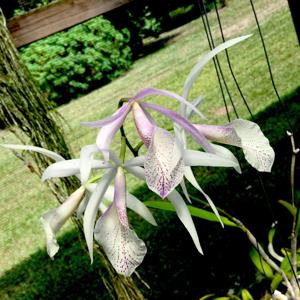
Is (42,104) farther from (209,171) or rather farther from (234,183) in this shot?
(209,171)

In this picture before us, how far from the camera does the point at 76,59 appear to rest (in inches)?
398

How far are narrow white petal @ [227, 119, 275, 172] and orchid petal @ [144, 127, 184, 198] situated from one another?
0.41 feet

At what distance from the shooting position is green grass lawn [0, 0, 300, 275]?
15.3ft

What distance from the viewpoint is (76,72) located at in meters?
10.3

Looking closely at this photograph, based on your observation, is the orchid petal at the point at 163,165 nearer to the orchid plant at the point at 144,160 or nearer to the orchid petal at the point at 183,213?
the orchid plant at the point at 144,160

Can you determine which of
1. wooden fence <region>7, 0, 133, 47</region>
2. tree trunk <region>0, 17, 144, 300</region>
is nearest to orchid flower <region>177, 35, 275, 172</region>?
tree trunk <region>0, 17, 144, 300</region>

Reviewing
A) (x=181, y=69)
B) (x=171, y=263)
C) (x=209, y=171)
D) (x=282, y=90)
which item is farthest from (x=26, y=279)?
(x=181, y=69)

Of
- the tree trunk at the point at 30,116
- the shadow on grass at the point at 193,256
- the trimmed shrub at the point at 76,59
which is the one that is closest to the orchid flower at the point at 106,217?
the tree trunk at the point at 30,116

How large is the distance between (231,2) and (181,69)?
683 centimetres

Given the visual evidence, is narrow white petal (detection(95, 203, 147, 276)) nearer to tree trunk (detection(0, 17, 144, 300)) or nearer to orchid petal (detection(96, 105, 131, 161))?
orchid petal (detection(96, 105, 131, 161))

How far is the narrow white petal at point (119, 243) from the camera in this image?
2.27ft

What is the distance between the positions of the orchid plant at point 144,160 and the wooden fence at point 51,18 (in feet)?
4.45

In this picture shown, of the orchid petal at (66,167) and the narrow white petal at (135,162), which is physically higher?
the orchid petal at (66,167)

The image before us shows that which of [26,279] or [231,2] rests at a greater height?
[231,2]
